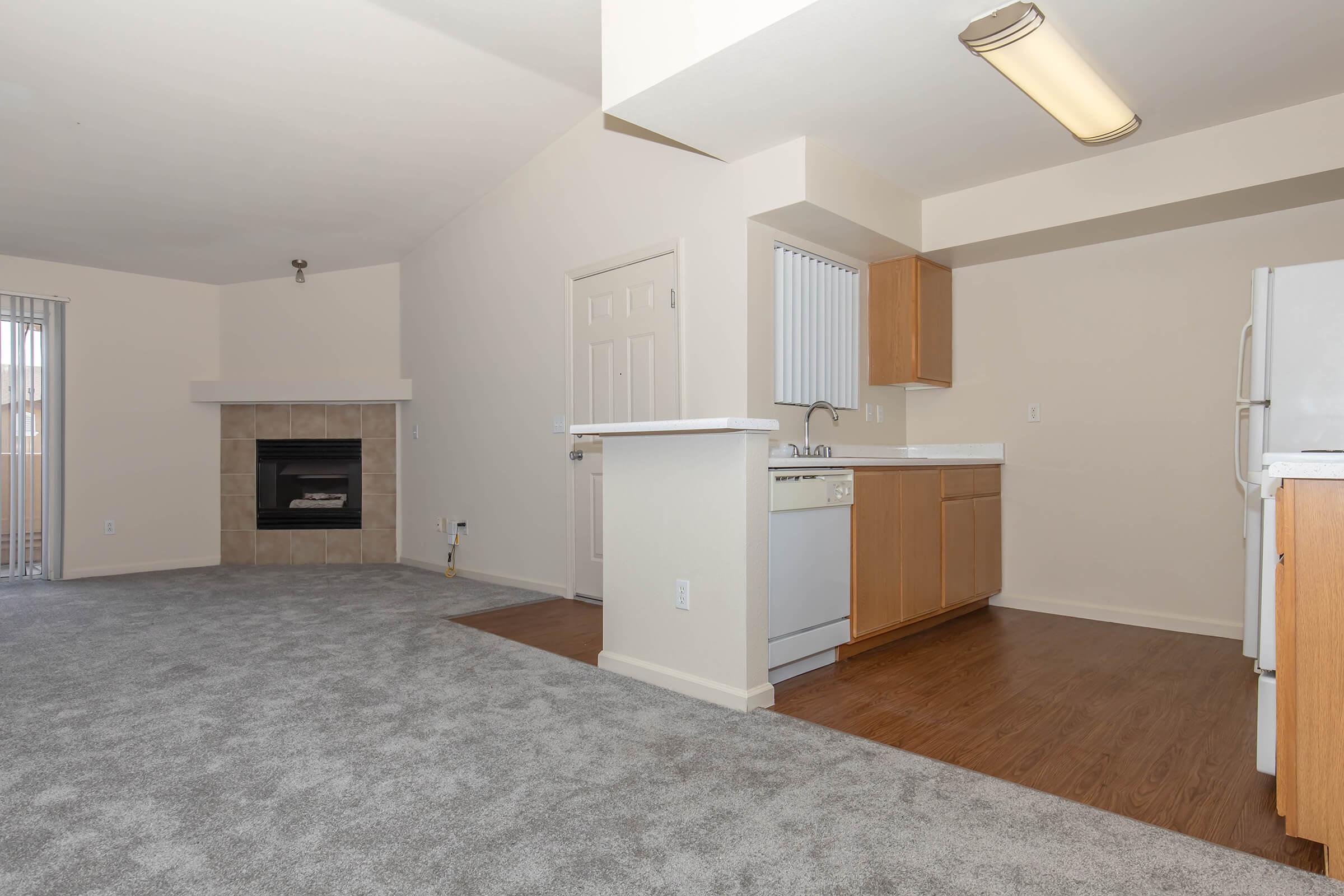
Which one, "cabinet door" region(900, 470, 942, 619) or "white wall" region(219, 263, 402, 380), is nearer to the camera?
"cabinet door" region(900, 470, 942, 619)

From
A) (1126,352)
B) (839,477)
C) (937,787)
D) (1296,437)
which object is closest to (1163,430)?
(1126,352)

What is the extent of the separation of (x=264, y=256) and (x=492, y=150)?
90.7 inches

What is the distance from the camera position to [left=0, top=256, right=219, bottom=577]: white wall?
565cm

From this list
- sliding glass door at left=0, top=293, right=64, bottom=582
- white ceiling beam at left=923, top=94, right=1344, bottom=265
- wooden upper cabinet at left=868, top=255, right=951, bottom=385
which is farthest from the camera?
sliding glass door at left=0, top=293, right=64, bottom=582

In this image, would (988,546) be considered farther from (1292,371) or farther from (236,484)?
(236,484)

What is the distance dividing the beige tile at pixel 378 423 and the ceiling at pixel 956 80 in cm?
399

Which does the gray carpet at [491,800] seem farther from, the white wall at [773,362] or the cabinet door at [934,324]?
the cabinet door at [934,324]

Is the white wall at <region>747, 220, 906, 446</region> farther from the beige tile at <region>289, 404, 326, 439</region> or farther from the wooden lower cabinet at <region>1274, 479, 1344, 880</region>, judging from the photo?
the beige tile at <region>289, 404, 326, 439</region>

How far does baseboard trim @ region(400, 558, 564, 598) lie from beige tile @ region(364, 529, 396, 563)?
0.73 feet

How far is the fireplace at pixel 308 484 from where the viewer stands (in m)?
6.39

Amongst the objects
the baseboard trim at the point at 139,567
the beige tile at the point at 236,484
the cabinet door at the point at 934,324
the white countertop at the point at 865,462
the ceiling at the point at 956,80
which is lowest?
the baseboard trim at the point at 139,567

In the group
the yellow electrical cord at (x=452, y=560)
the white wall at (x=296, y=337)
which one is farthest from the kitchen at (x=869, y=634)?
the white wall at (x=296, y=337)

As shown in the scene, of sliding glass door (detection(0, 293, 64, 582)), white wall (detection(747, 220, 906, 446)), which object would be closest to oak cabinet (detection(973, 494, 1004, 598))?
white wall (detection(747, 220, 906, 446))

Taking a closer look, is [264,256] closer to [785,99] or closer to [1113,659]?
[785,99]
